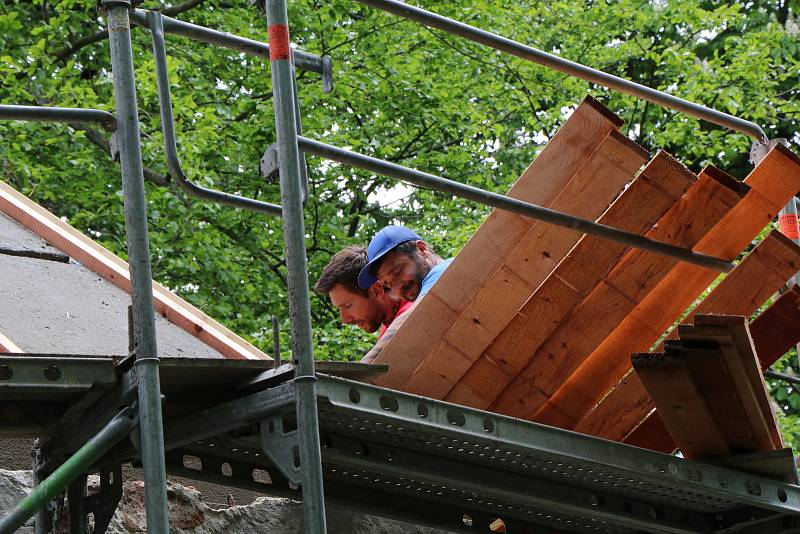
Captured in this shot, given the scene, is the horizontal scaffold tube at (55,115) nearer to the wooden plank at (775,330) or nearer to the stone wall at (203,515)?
the stone wall at (203,515)

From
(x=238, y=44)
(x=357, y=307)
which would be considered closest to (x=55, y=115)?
(x=238, y=44)

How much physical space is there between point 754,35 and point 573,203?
13245 millimetres

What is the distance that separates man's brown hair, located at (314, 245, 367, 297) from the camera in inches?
264

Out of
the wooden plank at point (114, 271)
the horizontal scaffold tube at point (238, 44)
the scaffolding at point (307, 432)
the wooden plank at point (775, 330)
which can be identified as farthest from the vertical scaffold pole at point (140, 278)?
the wooden plank at point (114, 271)

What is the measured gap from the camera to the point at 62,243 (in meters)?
6.69

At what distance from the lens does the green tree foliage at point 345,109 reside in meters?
14.2

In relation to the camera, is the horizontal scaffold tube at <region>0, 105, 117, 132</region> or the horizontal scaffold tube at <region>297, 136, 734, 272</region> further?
the horizontal scaffold tube at <region>297, 136, 734, 272</region>

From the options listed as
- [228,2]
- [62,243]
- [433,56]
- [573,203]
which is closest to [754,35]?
[433,56]

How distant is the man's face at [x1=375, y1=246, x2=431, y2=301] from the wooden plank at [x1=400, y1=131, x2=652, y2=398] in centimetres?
158

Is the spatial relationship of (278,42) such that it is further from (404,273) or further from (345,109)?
(345,109)

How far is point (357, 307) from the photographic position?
22.2ft

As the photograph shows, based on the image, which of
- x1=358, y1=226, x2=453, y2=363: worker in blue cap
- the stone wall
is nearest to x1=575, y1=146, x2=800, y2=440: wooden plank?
the stone wall

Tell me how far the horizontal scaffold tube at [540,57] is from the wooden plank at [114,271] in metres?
2.06

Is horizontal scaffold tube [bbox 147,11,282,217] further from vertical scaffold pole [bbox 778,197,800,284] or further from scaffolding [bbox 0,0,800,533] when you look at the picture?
vertical scaffold pole [bbox 778,197,800,284]
